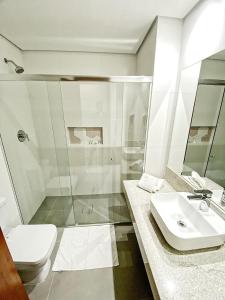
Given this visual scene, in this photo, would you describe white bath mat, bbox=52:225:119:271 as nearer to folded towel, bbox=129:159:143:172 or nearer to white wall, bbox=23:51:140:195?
white wall, bbox=23:51:140:195

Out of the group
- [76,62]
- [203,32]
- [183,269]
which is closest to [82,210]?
[183,269]

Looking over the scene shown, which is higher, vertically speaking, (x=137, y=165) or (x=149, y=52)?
(x=149, y=52)

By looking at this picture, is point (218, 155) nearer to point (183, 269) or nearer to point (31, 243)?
point (183, 269)

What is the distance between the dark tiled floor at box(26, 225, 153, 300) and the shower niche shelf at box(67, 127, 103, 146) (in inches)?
61.9

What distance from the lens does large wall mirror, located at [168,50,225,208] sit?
1.06 m

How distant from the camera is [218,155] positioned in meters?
1.10

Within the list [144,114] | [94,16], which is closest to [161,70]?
[144,114]

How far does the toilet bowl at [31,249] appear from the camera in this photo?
1.15 meters

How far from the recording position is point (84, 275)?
139 centimetres

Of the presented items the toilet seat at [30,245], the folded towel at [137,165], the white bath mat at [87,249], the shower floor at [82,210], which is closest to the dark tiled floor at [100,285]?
the white bath mat at [87,249]

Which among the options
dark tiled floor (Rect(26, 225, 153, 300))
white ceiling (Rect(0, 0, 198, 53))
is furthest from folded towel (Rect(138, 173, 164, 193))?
white ceiling (Rect(0, 0, 198, 53))

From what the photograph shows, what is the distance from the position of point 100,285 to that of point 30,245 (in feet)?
2.48

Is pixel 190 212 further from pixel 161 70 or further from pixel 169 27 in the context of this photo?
pixel 169 27

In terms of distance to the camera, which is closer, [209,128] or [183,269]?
[183,269]
